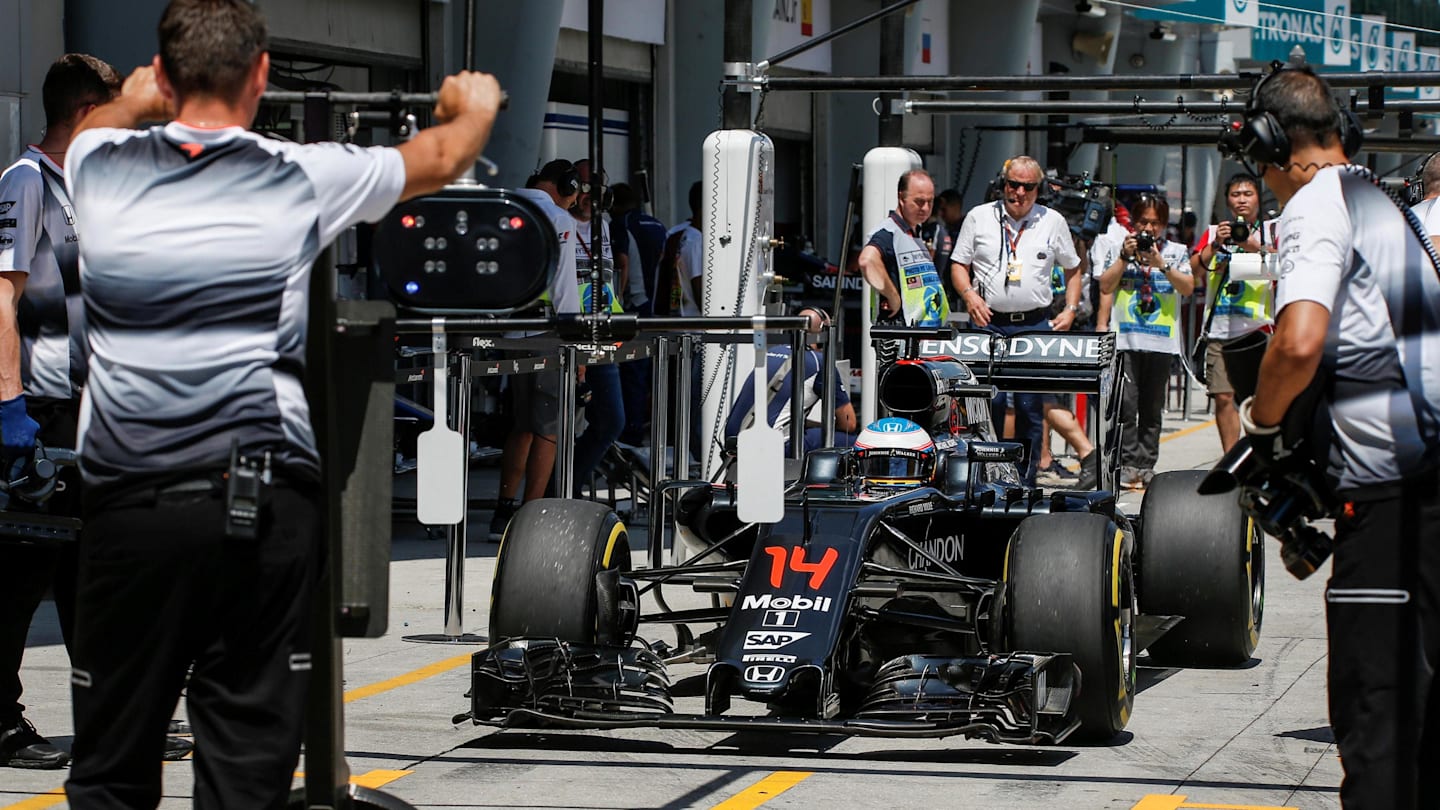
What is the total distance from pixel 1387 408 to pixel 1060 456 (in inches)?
461

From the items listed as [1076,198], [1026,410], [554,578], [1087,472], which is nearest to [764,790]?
[554,578]

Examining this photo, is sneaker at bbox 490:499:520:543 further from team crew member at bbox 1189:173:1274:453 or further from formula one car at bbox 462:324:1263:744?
team crew member at bbox 1189:173:1274:453

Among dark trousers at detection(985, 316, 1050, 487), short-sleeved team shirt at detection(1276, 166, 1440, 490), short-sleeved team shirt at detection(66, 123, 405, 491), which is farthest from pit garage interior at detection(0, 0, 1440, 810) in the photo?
short-sleeved team shirt at detection(1276, 166, 1440, 490)

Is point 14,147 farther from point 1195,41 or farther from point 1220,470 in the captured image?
point 1195,41

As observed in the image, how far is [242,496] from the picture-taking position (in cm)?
370

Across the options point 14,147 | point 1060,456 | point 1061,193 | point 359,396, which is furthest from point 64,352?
point 1061,193

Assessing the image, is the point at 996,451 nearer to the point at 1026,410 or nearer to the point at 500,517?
the point at 500,517

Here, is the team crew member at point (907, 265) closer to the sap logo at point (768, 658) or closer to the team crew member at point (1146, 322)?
the team crew member at point (1146, 322)

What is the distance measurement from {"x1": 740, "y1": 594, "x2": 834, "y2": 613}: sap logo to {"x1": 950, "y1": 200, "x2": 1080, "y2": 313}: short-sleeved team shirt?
607 cm

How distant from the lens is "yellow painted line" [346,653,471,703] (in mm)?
7391

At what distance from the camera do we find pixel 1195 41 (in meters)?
35.0

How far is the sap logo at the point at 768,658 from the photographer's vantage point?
6168 millimetres

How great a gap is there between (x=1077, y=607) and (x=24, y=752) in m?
3.13

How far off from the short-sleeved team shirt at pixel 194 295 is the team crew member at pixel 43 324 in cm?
235
